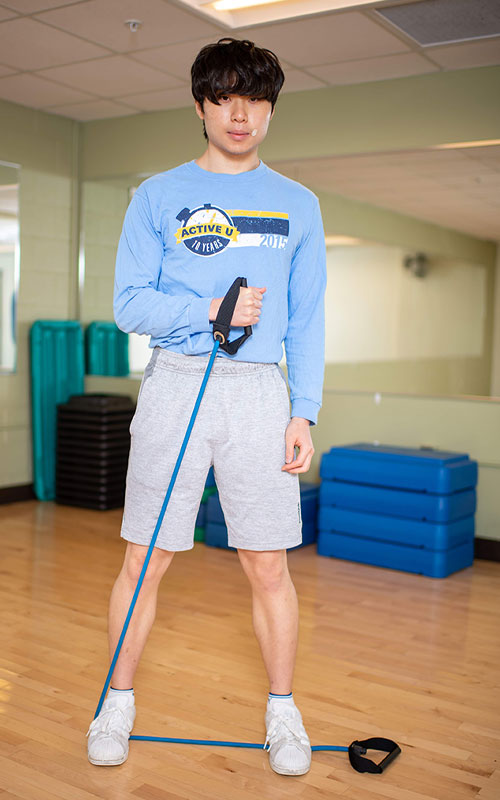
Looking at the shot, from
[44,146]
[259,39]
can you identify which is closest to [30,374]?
[44,146]

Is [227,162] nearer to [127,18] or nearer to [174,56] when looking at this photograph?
[127,18]

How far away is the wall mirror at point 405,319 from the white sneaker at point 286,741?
2.58 m

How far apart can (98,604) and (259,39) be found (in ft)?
8.72

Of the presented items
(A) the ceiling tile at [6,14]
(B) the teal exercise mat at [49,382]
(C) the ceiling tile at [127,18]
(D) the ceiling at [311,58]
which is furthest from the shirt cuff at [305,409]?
(B) the teal exercise mat at [49,382]

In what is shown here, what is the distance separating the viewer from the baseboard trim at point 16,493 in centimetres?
516

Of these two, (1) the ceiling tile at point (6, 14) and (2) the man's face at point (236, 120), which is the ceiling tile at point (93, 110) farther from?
(2) the man's face at point (236, 120)

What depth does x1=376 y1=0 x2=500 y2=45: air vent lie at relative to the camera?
10.8 ft

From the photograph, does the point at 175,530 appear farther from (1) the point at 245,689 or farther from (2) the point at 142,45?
(2) the point at 142,45

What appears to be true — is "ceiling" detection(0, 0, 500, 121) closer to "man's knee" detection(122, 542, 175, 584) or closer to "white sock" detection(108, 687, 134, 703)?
"man's knee" detection(122, 542, 175, 584)

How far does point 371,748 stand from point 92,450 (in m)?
3.29

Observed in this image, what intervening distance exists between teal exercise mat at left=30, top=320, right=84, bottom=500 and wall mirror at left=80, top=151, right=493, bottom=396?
1791 millimetres

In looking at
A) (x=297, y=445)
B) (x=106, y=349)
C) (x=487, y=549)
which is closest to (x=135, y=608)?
(x=297, y=445)

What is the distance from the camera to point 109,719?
1950 millimetres

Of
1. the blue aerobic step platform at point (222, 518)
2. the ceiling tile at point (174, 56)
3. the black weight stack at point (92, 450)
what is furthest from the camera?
the black weight stack at point (92, 450)
